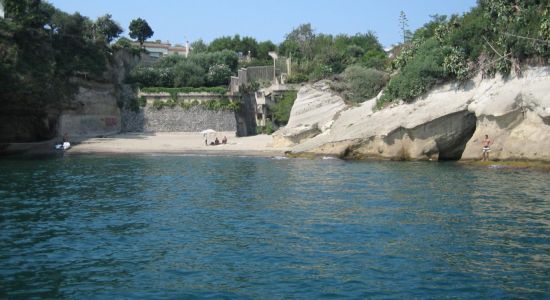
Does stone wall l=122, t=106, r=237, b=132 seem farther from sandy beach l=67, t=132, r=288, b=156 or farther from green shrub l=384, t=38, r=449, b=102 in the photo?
green shrub l=384, t=38, r=449, b=102

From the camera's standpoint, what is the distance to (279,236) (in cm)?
1645

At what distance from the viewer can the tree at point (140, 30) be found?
244 ft

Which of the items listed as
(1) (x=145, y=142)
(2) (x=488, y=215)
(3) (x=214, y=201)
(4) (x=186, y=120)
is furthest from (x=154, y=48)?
(2) (x=488, y=215)

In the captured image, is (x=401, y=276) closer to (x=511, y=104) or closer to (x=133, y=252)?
(x=133, y=252)

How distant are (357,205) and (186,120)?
4174cm

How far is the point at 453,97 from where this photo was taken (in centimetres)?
3741

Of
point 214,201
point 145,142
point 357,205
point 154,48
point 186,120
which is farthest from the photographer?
point 154,48

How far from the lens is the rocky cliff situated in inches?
1305

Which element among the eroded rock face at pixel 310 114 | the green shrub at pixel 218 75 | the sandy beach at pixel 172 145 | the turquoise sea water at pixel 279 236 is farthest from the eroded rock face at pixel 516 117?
the green shrub at pixel 218 75

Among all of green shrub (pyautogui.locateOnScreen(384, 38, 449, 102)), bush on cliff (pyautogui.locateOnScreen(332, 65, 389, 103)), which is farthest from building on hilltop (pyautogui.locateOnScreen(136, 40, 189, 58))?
green shrub (pyautogui.locateOnScreen(384, 38, 449, 102))

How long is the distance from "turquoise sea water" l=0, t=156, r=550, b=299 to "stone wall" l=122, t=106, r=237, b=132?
30.4 meters

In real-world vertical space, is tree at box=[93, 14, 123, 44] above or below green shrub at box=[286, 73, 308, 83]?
above

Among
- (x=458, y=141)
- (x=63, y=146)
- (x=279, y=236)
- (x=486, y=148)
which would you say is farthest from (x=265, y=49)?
(x=279, y=236)

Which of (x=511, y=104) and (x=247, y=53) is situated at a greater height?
(x=247, y=53)
